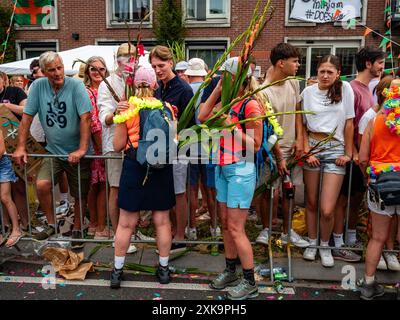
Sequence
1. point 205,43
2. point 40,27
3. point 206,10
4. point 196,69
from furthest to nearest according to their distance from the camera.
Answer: point 40,27 → point 205,43 → point 206,10 → point 196,69

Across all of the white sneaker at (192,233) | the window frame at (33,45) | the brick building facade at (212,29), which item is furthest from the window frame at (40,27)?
the white sneaker at (192,233)

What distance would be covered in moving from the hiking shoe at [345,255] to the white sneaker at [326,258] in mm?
101

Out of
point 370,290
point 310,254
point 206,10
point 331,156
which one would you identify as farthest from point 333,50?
point 370,290

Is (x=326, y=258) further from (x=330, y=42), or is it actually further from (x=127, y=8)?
(x=127, y=8)

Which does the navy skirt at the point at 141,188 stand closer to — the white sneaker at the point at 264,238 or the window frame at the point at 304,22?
the white sneaker at the point at 264,238

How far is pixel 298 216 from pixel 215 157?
1866 millimetres

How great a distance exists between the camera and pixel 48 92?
Answer: 413cm

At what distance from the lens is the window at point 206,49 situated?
52.3 feet

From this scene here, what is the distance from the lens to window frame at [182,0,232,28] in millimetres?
15625

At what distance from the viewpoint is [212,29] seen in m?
15.8

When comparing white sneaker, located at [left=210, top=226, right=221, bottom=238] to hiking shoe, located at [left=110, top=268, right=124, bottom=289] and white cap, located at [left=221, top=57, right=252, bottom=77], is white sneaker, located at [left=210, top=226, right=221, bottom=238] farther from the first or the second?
white cap, located at [left=221, top=57, right=252, bottom=77]

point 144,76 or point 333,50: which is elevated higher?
point 333,50

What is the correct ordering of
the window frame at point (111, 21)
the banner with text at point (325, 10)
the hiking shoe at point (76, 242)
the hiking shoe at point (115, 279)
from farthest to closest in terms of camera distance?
1. the window frame at point (111, 21)
2. the banner with text at point (325, 10)
3. the hiking shoe at point (76, 242)
4. the hiking shoe at point (115, 279)

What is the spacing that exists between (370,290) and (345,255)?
67 cm
